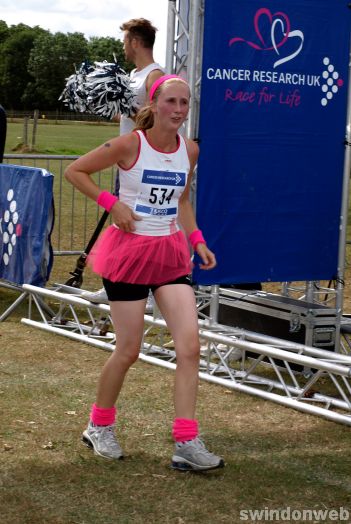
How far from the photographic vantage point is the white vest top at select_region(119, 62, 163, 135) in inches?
302

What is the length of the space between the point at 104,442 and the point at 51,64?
121 meters

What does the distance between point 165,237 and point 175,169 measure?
36 cm

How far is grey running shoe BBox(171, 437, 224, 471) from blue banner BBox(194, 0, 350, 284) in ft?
7.00

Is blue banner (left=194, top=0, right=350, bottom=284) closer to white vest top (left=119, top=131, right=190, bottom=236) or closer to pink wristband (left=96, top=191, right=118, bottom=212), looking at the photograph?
white vest top (left=119, top=131, right=190, bottom=236)

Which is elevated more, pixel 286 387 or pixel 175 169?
pixel 175 169

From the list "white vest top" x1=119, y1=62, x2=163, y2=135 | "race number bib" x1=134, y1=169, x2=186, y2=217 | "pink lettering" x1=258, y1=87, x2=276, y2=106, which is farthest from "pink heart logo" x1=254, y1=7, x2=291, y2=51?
"race number bib" x1=134, y1=169, x2=186, y2=217

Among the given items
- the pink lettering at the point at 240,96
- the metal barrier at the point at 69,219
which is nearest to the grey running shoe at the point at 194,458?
the pink lettering at the point at 240,96

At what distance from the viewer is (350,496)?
489 cm

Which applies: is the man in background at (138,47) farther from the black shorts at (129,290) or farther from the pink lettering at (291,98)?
the black shorts at (129,290)

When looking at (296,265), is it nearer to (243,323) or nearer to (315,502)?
(243,323)

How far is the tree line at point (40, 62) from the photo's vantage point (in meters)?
120

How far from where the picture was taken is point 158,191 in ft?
17.2

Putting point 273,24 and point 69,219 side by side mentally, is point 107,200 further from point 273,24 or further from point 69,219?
point 69,219

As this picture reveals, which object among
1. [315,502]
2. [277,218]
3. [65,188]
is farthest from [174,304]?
[65,188]
